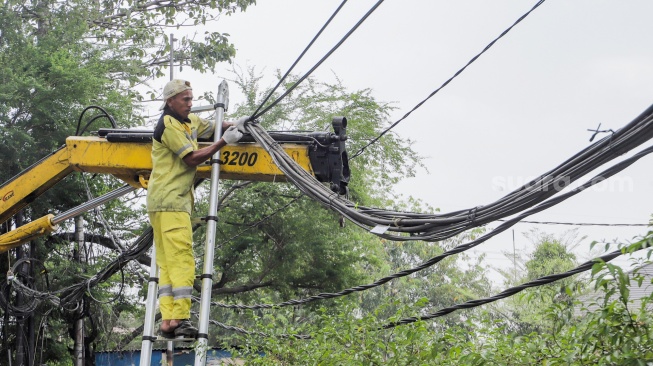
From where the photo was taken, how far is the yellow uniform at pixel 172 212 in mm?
6504

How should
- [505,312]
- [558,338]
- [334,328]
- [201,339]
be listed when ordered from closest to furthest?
[558,338] < [201,339] < [334,328] < [505,312]

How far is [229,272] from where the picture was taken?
699 inches

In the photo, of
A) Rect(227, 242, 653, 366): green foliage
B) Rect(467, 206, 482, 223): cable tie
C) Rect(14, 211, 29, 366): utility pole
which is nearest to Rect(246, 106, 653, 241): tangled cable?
Rect(467, 206, 482, 223): cable tie

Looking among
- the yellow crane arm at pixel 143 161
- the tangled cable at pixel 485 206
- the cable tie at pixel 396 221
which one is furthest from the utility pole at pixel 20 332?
the cable tie at pixel 396 221

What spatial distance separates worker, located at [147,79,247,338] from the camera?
6480mm

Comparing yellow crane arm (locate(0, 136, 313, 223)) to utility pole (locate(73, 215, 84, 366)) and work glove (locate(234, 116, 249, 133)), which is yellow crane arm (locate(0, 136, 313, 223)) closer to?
work glove (locate(234, 116, 249, 133))

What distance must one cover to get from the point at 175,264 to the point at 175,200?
0.51 meters

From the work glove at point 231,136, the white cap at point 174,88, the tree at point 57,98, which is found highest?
the tree at point 57,98

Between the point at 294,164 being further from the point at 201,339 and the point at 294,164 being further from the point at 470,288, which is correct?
the point at 470,288

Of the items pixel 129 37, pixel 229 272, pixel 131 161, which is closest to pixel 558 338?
pixel 131 161

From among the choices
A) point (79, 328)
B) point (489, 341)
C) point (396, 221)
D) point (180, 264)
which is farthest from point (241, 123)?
point (79, 328)

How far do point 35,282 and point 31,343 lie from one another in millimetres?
1811

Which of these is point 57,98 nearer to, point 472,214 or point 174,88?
point 174,88

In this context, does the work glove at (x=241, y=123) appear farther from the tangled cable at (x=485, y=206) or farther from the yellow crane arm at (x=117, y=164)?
the yellow crane arm at (x=117, y=164)
